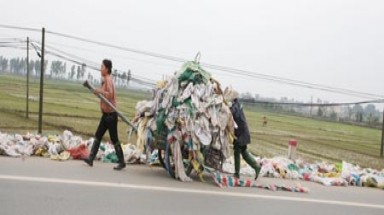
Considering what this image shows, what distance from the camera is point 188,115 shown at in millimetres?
7965

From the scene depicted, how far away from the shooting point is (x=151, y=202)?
6.40m

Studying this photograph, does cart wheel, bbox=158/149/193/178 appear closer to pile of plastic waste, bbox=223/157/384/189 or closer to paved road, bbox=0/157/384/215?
paved road, bbox=0/157/384/215

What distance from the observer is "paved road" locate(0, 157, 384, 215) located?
591 centimetres

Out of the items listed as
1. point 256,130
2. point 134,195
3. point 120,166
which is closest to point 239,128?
point 120,166

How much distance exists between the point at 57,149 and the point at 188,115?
2.79m

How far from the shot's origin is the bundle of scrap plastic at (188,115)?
7977 mm

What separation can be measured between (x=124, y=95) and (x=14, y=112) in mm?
28334

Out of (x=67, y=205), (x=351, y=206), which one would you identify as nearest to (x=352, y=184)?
(x=351, y=206)

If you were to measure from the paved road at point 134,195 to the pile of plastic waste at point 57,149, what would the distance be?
1.20ft

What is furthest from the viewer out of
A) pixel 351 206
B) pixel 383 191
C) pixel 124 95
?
pixel 124 95

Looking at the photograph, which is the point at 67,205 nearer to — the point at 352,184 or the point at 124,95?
the point at 352,184

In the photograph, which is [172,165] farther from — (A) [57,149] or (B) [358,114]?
(B) [358,114]

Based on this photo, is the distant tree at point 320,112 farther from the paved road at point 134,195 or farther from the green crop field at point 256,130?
the paved road at point 134,195

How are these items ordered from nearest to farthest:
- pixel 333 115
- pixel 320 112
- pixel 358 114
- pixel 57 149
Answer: pixel 57 149
pixel 320 112
pixel 358 114
pixel 333 115
